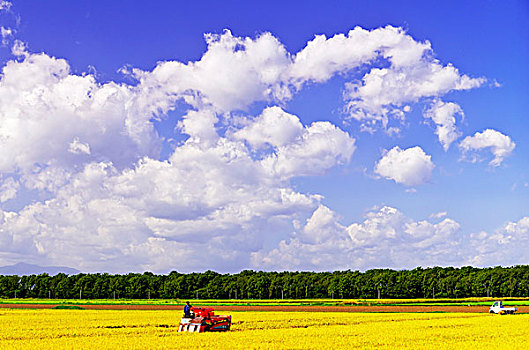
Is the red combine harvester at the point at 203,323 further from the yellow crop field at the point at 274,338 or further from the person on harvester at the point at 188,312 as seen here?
the yellow crop field at the point at 274,338

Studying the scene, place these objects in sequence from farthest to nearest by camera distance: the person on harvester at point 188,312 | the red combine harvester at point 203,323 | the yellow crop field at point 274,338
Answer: the person on harvester at point 188,312
the red combine harvester at point 203,323
the yellow crop field at point 274,338

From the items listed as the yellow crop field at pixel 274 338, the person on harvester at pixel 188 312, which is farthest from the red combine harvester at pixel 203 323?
the yellow crop field at pixel 274 338

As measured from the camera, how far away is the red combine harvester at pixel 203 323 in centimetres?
4822

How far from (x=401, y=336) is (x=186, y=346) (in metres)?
17.0

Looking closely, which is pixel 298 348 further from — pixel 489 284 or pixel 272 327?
pixel 489 284

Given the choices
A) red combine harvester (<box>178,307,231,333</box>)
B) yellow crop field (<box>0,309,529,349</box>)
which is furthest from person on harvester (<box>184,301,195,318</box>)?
yellow crop field (<box>0,309,529,349</box>)

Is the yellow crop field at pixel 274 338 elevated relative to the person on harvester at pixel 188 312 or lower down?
lower down

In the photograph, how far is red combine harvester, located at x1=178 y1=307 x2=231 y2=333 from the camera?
48219 mm

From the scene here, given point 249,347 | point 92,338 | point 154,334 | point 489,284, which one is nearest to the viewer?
point 249,347

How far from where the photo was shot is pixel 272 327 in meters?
55.1

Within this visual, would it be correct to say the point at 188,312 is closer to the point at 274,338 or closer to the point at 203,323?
the point at 203,323

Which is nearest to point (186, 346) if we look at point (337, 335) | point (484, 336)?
point (337, 335)

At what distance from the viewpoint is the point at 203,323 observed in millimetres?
48219

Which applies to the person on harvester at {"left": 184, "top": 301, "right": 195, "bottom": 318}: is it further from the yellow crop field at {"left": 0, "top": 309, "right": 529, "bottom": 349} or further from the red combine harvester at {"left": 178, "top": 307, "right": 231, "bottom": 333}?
the yellow crop field at {"left": 0, "top": 309, "right": 529, "bottom": 349}
